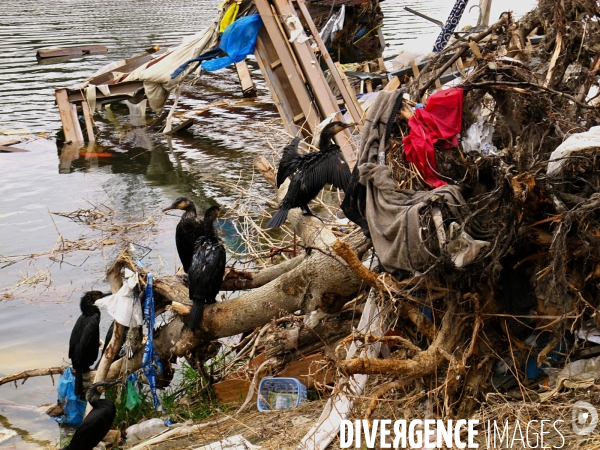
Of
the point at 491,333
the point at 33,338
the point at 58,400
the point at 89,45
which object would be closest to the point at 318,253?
the point at 491,333

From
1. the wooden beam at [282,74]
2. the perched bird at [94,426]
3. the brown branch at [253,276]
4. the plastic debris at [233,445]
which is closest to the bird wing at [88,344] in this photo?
the perched bird at [94,426]

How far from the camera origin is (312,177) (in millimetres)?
6660

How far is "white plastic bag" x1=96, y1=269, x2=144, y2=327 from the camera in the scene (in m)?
6.55

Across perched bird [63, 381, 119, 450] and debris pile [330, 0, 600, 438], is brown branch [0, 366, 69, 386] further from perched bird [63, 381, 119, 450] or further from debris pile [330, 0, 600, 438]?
debris pile [330, 0, 600, 438]

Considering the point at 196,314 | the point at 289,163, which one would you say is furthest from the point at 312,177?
the point at 196,314

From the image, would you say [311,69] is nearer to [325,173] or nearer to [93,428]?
[325,173]

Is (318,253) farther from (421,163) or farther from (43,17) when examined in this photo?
(43,17)

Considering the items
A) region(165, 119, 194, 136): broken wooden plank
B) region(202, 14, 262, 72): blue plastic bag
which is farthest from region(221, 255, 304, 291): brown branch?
region(165, 119, 194, 136): broken wooden plank

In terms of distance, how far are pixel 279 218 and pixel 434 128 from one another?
1820 mm

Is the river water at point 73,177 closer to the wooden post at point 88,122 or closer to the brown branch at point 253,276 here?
the wooden post at point 88,122

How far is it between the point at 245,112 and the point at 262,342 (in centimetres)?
1135

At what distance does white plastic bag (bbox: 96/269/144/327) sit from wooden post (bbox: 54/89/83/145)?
907cm

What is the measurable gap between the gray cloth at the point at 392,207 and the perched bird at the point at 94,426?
260 cm

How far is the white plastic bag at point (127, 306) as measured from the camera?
6555 millimetres
